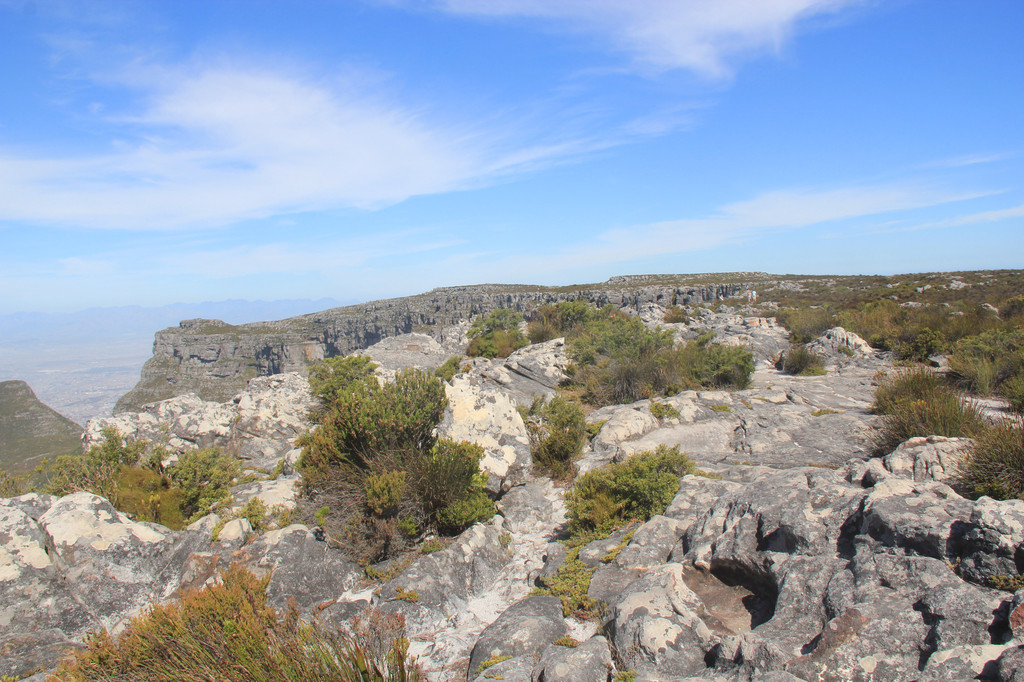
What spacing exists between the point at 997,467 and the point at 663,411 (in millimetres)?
6504

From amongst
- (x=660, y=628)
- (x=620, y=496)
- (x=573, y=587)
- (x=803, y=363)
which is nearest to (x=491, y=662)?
(x=573, y=587)

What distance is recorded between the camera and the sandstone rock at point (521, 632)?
4.64m

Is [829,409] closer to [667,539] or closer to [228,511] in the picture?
[667,539]

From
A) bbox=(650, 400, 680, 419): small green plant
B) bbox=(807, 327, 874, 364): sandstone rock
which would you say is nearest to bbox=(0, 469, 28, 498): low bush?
bbox=(650, 400, 680, 419): small green plant

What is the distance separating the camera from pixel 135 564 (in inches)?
253

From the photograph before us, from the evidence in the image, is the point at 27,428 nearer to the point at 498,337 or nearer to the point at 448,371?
the point at 498,337

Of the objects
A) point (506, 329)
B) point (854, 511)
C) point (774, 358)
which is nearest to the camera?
point (854, 511)

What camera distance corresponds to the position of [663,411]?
1145 centimetres

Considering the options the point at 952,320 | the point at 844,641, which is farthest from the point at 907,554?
the point at 952,320

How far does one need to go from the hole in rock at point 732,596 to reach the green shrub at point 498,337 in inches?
623

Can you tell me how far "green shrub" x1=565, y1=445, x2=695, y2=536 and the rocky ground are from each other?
0.34 metres

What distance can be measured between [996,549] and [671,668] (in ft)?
8.55

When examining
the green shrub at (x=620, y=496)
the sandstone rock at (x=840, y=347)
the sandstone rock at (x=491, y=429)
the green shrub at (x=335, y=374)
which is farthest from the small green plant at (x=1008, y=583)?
the sandstone rock at (x=840, y=347)

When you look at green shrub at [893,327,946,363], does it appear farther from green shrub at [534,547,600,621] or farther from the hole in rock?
green shrub at [534,547,600,621]
